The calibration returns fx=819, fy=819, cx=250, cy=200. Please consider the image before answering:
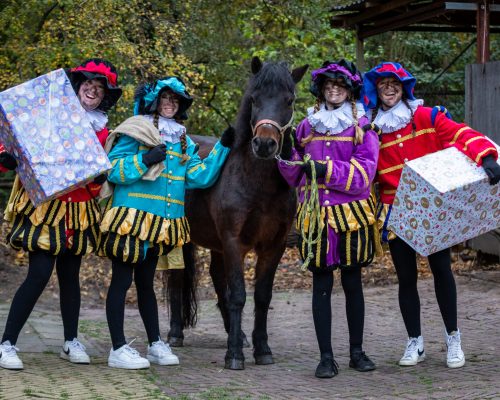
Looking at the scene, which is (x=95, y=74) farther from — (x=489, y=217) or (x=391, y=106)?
(x=489, y=217)

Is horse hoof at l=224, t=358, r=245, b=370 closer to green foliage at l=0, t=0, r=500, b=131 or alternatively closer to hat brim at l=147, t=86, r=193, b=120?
hat brim at l=147, t=86, r=193, b=120

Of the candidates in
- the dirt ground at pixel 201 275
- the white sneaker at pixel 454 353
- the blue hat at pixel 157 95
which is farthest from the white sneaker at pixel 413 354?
the dirt ground at pixel 201 275

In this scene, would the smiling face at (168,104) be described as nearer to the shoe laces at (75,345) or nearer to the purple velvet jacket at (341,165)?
the purple velvet jacket at (341,165)

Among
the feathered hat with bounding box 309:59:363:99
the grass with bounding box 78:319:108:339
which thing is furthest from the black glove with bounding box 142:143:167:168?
the grass with bounding box 78:319:108:339

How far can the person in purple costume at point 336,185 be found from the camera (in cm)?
499

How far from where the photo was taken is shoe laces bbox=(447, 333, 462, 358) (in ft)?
17.5

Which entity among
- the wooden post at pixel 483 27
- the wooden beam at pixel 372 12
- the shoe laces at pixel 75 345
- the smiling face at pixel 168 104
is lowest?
the shoe laces at pixel 75 345

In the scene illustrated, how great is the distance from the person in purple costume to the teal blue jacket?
74 cm

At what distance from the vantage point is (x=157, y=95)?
5.36m

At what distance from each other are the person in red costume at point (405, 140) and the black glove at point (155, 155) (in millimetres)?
1353

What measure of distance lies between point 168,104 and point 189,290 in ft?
6.98

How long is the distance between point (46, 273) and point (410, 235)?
2298mm

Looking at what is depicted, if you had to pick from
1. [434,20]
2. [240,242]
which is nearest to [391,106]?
[240,242]

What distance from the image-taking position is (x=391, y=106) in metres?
5.27
